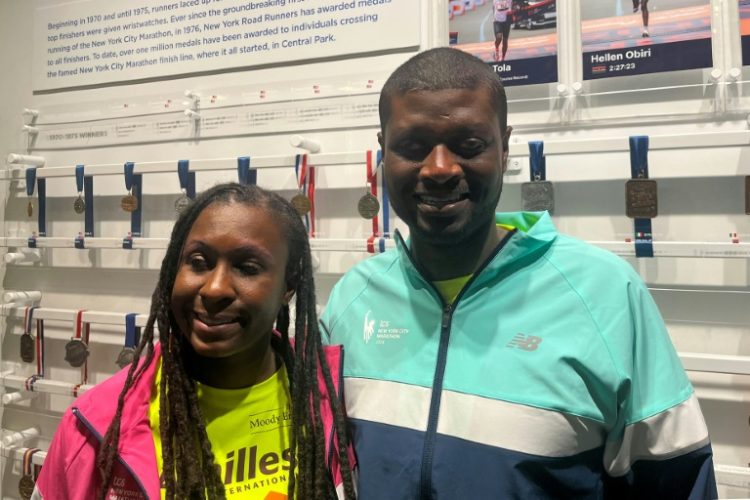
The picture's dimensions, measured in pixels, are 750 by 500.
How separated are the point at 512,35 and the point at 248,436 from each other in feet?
4.37

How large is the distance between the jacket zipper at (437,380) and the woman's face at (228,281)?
0.28 metres

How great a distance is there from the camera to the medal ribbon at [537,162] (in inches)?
58.7

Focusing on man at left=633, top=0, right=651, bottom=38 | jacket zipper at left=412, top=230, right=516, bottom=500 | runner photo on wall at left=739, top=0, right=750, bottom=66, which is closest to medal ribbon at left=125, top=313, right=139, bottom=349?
jacket zipper at left=412, top=230, right=516, bottom=500

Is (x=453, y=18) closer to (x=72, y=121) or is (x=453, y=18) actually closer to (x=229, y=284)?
(x=229, y=284)

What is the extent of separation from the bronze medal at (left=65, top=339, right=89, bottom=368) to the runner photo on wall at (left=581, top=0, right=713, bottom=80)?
1953 mm

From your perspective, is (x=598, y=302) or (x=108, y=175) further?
(x=108, y=175)

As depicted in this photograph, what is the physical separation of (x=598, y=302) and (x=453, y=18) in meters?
1.13

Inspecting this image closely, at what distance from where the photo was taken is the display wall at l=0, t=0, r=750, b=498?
56.9 inches

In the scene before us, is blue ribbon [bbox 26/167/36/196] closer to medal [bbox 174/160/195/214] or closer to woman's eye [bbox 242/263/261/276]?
medal [bbox 174/160/195/214]

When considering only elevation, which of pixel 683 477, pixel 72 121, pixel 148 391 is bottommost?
pixel 683 477

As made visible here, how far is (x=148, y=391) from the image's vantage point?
2.93ft

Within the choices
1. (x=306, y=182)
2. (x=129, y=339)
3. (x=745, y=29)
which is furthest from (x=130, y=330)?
(x=745, y=29)

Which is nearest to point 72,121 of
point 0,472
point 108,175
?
point 108,175

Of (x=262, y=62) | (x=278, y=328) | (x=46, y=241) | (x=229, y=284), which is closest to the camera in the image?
(x=229, y=284)
